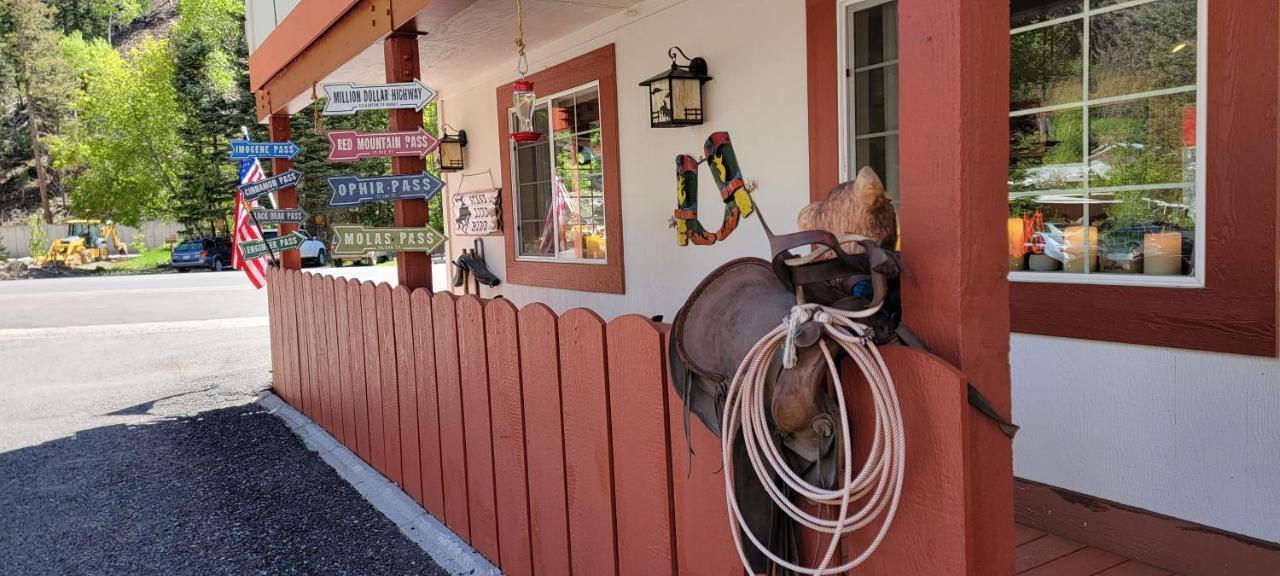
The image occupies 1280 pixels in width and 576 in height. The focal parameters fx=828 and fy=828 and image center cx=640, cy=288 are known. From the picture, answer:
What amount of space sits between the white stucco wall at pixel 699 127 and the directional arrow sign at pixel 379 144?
5.28ft

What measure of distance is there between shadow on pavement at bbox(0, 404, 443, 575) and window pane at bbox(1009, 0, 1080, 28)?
3.42m

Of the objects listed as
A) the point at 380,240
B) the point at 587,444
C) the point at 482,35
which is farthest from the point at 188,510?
the point at 482,35

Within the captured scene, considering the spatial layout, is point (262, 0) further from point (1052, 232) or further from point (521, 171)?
point (1052, 232)

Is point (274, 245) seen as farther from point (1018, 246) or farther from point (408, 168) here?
point (1018, 246)

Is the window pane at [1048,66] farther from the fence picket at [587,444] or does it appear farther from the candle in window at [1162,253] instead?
the fence picket at [587,444]

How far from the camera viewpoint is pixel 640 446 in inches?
98.3

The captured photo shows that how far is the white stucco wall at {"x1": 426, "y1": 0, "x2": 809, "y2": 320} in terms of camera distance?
14.2 ft

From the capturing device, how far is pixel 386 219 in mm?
37344

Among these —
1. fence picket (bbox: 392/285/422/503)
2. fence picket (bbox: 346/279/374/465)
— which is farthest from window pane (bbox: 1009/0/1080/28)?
fence picket (bbox: 346/279/374/465)

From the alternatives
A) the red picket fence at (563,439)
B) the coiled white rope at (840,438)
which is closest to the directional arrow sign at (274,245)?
the red picket fence at (563,439)

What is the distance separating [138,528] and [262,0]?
5396 millimetres

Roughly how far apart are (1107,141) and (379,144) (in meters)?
3.39

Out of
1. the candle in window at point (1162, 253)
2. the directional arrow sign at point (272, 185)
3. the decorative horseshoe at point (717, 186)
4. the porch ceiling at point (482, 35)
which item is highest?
the porch ceiling at point (482, 35)

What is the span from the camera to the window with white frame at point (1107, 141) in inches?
113
